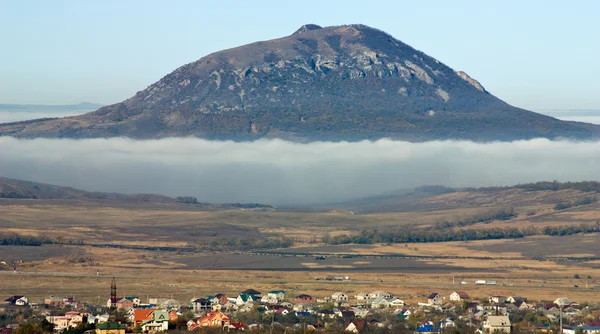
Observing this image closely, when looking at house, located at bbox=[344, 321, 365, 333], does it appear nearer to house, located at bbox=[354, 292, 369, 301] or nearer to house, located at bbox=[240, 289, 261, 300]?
house, located at bbox=[240, 289, 261, 300]

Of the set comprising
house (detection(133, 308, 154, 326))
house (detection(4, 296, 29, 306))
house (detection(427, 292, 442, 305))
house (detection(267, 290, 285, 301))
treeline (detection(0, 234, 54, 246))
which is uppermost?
house (detection(133, 308, 154, 326))

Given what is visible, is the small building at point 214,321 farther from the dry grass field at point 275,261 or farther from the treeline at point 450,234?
the treeline at point 450,234

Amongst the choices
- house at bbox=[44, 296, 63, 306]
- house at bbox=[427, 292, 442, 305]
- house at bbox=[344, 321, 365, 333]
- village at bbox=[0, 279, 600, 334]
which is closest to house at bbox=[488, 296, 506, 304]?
village at bbox=[0, 279, 600, 334]

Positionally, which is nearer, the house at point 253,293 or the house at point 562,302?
the house at point 562,302

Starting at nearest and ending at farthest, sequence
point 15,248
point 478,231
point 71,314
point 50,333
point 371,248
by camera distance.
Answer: point 50,333
point 71,314
point 15,248
point 371,248
point 478,231

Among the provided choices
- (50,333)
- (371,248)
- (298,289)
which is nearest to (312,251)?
(371,248)

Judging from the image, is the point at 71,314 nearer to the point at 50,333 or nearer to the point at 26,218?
the point at 50,333

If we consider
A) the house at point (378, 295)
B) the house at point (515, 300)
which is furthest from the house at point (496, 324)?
the house at point (378, 295)
